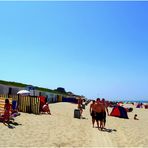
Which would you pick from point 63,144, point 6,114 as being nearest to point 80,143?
point 63,144

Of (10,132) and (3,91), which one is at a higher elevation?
(3,91)

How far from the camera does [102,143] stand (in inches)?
437

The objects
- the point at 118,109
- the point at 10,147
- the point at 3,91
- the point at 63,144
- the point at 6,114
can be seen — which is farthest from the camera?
the point at 3,91

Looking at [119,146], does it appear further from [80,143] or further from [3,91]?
[3,91]

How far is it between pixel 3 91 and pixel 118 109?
58.2 feet

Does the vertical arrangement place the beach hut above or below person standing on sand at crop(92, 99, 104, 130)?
below

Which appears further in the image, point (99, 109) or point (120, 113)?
point (120, 113)

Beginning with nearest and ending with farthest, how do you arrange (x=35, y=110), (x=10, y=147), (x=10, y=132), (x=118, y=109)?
(x=10, y=147) < (x=10, y=132) < (x=35, y=110) < (x=118, y=109)

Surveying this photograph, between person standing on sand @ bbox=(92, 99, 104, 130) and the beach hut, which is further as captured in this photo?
the beach hut

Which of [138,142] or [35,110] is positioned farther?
[35,110]

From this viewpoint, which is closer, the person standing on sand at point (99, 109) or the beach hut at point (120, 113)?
the person standing on sand at point (99, 109)

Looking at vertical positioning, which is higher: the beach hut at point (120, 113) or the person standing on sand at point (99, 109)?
the person standing on sand at point (99, 109)

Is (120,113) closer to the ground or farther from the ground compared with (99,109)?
closer to the ground

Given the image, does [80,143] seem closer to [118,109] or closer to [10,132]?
[10,132]
